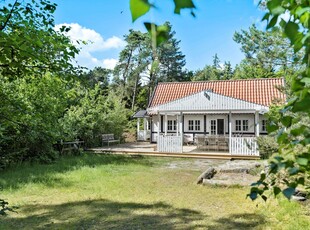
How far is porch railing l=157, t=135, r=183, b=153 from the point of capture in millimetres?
16922

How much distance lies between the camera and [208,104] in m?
16.5

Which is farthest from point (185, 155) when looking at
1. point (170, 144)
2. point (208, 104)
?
point (208, 104)

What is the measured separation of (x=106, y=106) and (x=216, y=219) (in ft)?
57.4

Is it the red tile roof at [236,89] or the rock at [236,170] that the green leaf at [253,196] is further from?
the red tile roof at [236,89]

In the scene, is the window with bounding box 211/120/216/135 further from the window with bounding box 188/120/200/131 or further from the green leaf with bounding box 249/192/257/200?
the green leaf with bounding box 249/192/257/200

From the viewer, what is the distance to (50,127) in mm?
3953

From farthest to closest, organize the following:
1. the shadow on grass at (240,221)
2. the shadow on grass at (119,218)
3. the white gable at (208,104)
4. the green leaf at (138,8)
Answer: the white gable at (208,104), the shadow on grass at (119,218), the shadow on grass at (240,221), the green leaf at (138,8)

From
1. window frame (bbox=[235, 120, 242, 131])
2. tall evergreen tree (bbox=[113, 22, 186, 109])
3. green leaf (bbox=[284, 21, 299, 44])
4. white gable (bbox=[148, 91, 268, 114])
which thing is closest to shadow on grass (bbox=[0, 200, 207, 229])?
green leaf (bbox=[284, 21, 299, 44])

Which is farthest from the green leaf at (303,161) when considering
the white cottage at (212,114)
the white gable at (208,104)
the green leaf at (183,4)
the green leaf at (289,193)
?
the white gable at (208,104)

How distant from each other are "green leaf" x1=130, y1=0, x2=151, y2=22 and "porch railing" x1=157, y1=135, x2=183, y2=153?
16.5 m

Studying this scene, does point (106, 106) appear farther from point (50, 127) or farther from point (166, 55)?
point (166, 55)

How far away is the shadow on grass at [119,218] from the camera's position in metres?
5.40

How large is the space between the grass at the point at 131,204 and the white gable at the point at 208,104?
6742 millimetres

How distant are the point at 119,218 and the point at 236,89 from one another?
1907 cm
